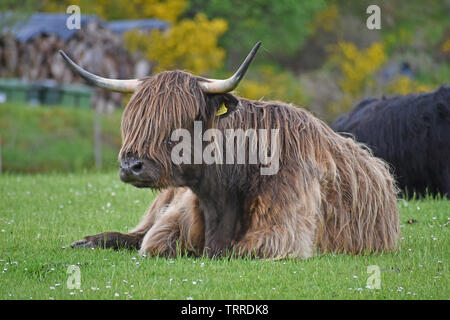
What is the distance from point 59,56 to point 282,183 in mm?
26887

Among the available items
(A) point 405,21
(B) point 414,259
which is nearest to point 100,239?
(B) point 414,259

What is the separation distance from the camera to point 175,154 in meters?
5.42

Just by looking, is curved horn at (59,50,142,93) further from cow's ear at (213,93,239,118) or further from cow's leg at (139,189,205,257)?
cow's leg at (139,189,205,257)

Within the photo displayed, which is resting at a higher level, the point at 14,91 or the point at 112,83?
the point at 112,83

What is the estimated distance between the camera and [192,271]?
5.14 m

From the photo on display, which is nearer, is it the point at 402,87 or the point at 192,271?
the point at 192,271

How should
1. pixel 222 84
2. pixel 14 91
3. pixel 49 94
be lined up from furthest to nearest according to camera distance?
1. pixel 49 94
2. pixel 14 91
3. pixel 222 84

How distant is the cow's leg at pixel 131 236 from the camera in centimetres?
612

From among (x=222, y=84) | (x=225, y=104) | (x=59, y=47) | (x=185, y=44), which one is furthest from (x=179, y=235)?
(x=59, y=47)

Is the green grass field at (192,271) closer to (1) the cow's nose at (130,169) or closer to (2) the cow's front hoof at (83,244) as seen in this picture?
(2) the cow's front hoof at (83,244)

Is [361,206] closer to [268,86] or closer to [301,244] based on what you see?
[301,244]

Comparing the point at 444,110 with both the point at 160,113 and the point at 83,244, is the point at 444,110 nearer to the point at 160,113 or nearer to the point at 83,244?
the point at 160,113

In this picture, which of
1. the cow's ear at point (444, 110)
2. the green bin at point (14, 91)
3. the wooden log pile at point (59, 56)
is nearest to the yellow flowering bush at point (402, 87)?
the wooden log pile at point (59, 56)

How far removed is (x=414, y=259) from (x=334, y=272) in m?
0.90
